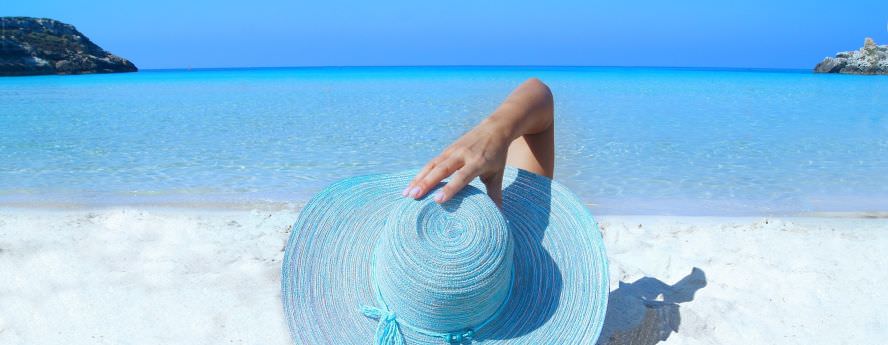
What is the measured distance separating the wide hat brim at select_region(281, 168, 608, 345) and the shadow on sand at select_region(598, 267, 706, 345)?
625 mm

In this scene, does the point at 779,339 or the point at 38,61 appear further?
the point at 38,61

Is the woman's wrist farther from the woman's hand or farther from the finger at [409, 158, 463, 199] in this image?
the finger at [409, 158, 463, 199]

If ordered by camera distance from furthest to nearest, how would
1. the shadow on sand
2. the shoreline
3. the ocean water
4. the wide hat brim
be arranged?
1. the ocean water
2. the shoreline
3. the shadow on sand
4. the wide hat brim

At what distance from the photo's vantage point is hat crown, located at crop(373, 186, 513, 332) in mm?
1578

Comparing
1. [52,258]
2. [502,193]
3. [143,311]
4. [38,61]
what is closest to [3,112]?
[52,258]

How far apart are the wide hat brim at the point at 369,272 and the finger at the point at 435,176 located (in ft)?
0.55

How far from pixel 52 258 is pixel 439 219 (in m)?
2.31

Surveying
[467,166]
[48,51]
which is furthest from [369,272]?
[48,51]

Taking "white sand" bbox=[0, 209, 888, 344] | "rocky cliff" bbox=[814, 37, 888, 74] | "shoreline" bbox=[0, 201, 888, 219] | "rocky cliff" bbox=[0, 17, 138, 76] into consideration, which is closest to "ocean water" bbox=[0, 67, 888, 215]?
"shoreline" bbox=[0, 201, 888, 219]

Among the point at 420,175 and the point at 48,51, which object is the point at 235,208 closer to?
the point at 420,175

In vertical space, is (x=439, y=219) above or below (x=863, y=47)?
below

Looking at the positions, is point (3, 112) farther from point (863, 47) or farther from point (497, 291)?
point (863, 47)

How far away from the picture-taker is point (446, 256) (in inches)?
62.2

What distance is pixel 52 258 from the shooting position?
300 centimetres
